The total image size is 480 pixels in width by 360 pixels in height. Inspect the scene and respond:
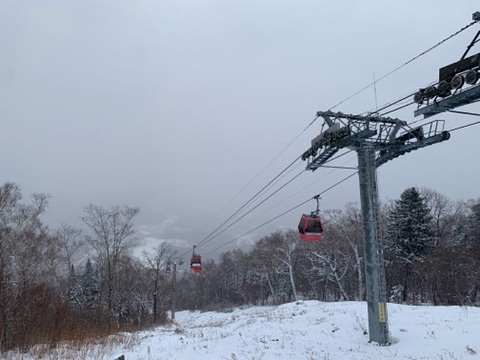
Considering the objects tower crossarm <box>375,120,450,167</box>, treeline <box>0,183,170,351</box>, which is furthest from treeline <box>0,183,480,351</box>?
tower crossarm <box>375,120,450,167</box>

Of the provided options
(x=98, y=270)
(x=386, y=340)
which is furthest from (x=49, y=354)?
(x=98, y=270)

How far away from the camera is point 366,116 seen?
15312 mm

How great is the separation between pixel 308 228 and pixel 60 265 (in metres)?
41.6

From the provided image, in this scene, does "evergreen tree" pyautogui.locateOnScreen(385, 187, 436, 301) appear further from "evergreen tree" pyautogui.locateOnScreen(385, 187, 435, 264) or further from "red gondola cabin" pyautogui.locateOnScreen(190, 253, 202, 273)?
"red gondola cabin" pyautogui.locateOnScreen(190, 253, 202, 273)

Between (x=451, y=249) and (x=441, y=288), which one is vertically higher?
(x=451, y=249)

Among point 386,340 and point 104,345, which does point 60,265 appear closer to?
point 104,345

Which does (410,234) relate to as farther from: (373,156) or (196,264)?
(373,156)

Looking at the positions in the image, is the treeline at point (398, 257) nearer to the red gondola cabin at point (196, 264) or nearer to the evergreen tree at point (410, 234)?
the evergreen tree at point (410, 234)

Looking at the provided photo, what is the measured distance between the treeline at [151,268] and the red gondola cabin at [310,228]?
9892 millimetres

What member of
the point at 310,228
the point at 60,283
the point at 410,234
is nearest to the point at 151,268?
the point at 60,283

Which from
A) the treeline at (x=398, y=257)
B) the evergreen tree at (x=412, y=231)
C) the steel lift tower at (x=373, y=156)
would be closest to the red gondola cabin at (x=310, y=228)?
the steel lift tower at (x=373, y=156)

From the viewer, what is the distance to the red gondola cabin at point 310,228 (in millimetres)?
16359

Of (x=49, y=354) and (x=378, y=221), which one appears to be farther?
(x=378, y=221)

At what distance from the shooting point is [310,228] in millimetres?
16422
